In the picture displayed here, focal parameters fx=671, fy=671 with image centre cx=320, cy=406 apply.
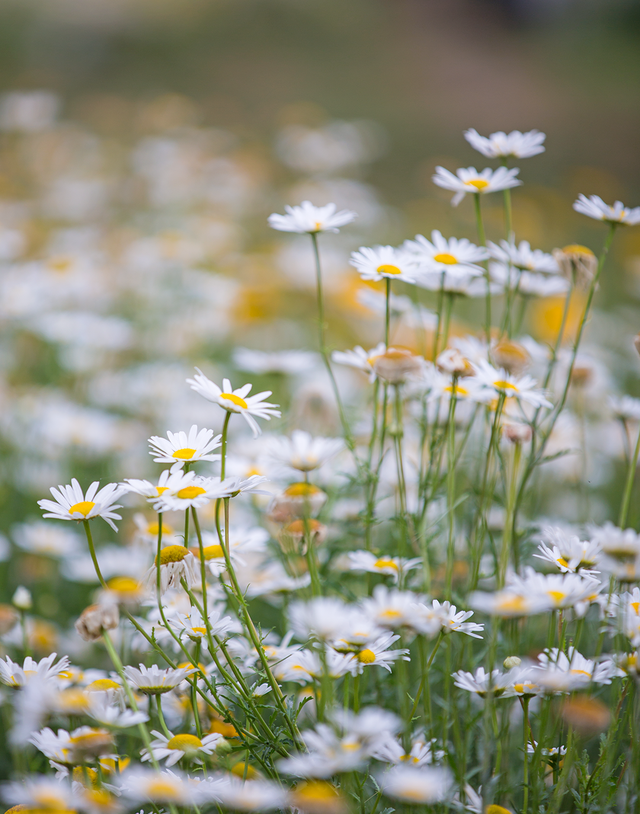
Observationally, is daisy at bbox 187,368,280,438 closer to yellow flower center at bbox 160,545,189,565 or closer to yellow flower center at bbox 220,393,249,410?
yellow flower center at bbox 220,393,249,410

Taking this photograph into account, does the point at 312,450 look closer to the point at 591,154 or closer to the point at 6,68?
the point at 591,154

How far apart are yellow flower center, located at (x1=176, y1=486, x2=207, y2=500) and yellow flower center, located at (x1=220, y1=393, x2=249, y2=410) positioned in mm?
120

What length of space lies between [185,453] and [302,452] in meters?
0.15

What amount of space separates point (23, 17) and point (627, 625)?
9870 mm

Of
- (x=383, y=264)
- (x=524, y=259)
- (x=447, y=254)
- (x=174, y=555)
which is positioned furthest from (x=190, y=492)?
(x=524, y=259)

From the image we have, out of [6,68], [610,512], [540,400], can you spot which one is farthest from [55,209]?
[6,68]

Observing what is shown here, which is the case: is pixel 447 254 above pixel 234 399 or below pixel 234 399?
above

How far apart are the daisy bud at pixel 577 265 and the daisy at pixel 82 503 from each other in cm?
70

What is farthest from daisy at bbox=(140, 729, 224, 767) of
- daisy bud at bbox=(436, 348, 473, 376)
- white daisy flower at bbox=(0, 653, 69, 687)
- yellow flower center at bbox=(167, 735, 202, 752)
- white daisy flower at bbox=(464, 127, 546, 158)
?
white daisy flower at bbox=(464, 127, 546, 158)

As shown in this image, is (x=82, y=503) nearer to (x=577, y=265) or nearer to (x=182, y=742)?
(x=182, y=742)

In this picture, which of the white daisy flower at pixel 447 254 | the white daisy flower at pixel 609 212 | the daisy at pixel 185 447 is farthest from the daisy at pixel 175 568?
Answer: the white daisy flower at pixel 609 212

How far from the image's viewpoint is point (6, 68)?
697 centimetres

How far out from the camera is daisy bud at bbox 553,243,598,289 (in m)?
0.98

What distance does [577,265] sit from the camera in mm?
980
